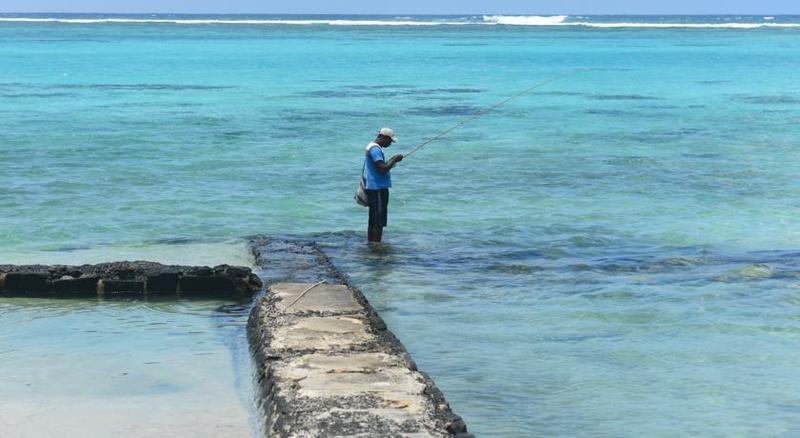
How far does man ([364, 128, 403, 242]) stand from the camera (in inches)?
412

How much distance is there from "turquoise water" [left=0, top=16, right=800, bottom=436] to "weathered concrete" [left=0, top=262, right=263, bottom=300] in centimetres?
111

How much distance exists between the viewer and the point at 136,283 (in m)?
8.83

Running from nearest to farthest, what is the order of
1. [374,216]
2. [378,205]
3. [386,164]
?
[386,164] → [378,205] → [374,216]

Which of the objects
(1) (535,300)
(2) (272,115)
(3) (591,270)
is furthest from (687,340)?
(2) (272,115)

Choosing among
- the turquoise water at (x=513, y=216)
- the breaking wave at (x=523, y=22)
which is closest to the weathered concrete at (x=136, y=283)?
the turquoise water at (x=513, y=216)

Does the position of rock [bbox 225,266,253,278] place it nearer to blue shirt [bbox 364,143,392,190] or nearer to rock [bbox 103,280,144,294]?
rock [bbox 103,280,144,294]

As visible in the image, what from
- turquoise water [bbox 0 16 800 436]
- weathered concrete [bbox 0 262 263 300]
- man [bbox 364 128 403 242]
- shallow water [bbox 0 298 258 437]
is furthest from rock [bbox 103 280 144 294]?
man [bbox 364 128 403 242]

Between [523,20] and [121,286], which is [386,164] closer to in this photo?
[121,286]

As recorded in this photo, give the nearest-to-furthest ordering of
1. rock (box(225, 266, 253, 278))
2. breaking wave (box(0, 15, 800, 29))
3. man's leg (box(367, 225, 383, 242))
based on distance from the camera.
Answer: rock (box(225, 266, 253, 278)) → man's leg (box(367, 225, 383, 242)) → breaking wave (box(0, 15, 800, 29))

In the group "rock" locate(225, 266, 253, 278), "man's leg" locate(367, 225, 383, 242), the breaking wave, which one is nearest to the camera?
"rock" locate(225, 266, 253, 278)

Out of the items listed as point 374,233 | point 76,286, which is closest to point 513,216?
point 374,233

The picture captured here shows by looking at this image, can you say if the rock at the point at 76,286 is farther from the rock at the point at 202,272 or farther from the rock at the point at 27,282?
the rock at the point at 202,272

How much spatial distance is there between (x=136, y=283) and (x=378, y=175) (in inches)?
105

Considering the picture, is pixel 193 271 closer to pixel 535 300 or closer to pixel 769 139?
pixel 535 300
